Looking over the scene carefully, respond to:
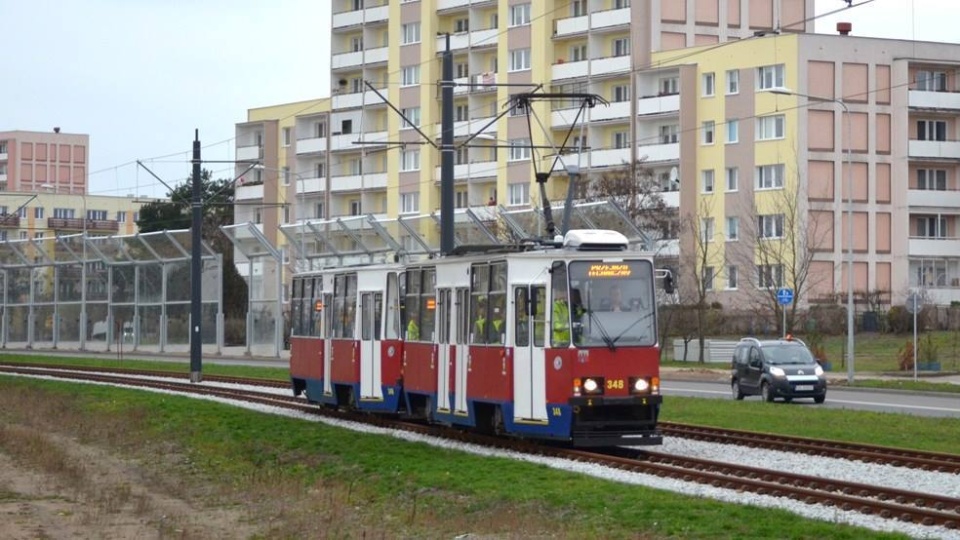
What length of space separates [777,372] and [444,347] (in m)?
14.9

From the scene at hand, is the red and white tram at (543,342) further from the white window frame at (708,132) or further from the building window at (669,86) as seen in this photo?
the building window at (669,86)

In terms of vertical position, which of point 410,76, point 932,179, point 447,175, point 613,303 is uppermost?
point 410,76

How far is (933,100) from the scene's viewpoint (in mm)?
81375

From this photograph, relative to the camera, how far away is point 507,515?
17.2 metres

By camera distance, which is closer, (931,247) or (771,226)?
(771,226)

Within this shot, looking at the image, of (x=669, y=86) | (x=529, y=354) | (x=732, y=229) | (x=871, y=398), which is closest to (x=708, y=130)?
(x=669, y=86)

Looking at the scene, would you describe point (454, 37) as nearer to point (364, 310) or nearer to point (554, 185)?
point (554, 185)

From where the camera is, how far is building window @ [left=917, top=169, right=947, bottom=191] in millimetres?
82562

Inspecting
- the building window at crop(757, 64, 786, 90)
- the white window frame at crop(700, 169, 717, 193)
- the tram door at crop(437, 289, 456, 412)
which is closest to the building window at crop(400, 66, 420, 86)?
the white window frame at crop(700, 169, 717, 193)

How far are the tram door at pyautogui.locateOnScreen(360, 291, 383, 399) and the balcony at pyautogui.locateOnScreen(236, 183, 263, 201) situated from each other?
8129 cm

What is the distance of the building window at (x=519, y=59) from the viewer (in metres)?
89.9

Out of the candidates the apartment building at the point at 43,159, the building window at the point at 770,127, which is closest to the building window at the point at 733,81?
the building window at the point at 770,127

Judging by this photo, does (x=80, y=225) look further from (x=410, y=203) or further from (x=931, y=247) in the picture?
(x=931, y=247)

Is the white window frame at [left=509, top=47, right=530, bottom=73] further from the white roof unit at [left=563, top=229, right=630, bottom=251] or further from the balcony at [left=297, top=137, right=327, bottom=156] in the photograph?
the white roof unit at [left=563, top=229, right=630, bottom=251]
